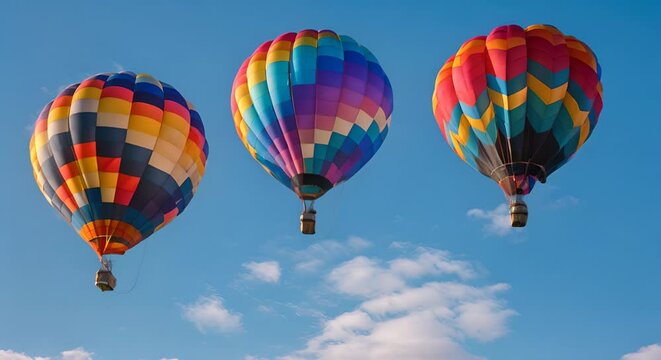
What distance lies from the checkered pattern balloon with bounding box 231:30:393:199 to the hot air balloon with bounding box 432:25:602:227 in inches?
72.6

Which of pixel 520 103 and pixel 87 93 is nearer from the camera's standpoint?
pixel 520 103

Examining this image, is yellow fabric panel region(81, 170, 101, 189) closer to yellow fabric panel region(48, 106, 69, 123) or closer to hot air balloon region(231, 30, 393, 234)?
yellow fabric panel region(48, 106, 69, 123)

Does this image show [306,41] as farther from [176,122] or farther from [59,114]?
[59,114]

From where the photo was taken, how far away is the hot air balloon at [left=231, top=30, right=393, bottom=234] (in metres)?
31.5

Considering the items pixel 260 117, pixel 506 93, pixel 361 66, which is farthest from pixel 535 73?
pixel 260 117

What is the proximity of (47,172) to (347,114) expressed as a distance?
6.77 meters

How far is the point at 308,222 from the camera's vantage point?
31.5m

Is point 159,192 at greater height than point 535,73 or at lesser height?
lesser

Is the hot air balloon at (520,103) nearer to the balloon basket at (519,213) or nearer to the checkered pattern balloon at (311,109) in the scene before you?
the balloon basket at (519,213)

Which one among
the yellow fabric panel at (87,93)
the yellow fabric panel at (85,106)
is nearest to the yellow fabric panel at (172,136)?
the yellow fabric panel at (85,106)

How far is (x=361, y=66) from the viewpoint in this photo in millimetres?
32281

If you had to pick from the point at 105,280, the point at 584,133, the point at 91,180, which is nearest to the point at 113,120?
the point at 91,180

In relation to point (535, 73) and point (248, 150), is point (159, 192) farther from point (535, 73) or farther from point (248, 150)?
point (535, 73)

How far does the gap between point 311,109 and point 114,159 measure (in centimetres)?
443
